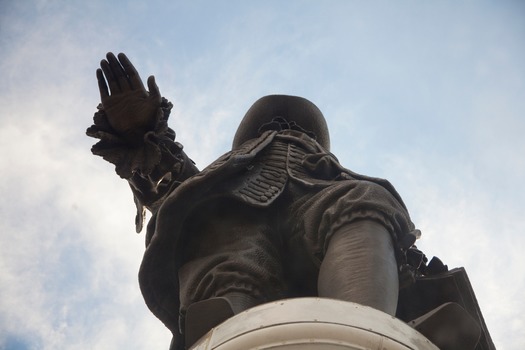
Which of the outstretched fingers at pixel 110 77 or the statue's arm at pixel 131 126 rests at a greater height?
the outstretched fingers at pixel 110 77

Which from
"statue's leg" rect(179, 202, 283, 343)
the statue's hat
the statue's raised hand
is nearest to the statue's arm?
the statue's raised hand

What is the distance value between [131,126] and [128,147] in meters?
0.14

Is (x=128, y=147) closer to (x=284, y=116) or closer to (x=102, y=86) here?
(x=102, y=86)

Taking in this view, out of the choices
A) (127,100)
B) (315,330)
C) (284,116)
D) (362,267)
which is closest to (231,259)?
(362,267)

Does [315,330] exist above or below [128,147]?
below

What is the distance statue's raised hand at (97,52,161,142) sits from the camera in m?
5.14

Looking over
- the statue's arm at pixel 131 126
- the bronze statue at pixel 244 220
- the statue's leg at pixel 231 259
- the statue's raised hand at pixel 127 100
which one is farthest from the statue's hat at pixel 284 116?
the statue's leg at pixel 231 259

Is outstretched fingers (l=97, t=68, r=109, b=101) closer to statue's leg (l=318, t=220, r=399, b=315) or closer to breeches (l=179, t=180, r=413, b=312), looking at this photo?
breeches (l=179, t=180, r=413, b=312)

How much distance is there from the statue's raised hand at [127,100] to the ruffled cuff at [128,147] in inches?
1.6

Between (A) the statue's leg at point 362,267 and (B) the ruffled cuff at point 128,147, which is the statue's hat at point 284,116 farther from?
(A) the statue's leg at point 362,267

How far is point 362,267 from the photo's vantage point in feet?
12.8

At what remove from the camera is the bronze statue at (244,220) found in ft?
13.1

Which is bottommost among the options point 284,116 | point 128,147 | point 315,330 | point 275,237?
point 315,330

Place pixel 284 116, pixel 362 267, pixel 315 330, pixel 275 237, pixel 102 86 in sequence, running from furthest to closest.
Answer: pixel 284 116 → pixel 102 86 → pixel 275 237 → pixel 362 267 → pixel 315 330
